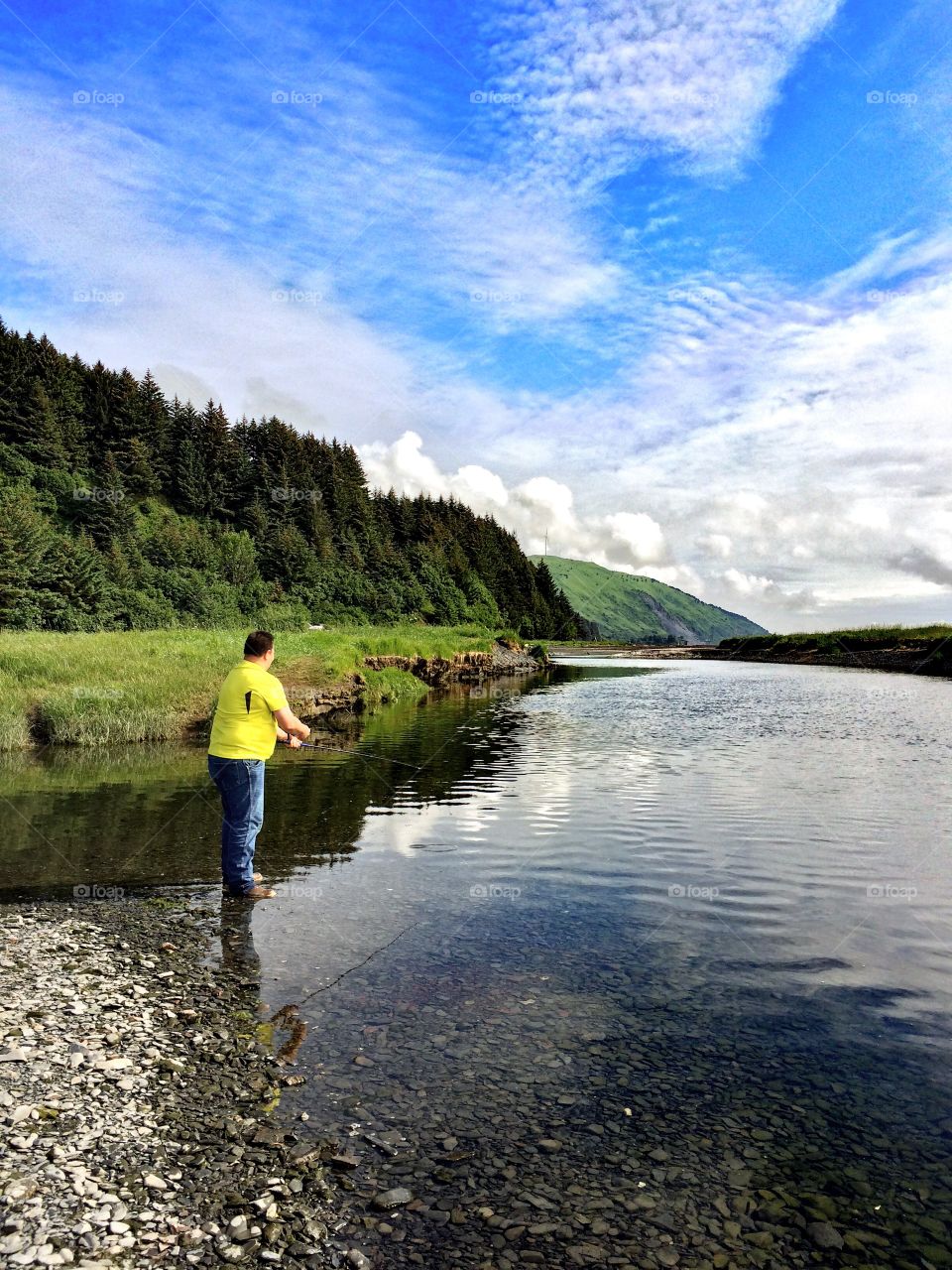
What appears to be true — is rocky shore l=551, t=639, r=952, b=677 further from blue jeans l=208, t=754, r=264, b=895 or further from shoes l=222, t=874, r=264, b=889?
blue jeans l=208, t=754, r=264, b=895

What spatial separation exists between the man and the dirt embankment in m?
21.9

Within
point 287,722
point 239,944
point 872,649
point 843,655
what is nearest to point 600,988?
point 239,944

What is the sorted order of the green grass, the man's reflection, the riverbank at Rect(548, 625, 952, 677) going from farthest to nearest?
the green grass
the riverbank at Rect(548, 625, 952, 677)
the man's reflection

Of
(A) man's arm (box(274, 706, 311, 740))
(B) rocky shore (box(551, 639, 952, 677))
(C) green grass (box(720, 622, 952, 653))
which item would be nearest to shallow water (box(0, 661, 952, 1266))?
(A) man's arm (box(274, 706, 311, 740))

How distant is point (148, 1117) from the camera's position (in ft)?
19.5

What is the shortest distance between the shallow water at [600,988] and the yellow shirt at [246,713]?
2386mm

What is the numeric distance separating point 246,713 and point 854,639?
10116 centimetres

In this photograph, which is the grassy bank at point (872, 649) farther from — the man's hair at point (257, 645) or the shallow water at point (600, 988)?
the man's hair at point (257, 645)

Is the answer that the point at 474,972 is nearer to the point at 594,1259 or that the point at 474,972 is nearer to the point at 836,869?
the point at 594,1259

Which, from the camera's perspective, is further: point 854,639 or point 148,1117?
point 854,639

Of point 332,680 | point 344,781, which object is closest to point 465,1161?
point 344,781

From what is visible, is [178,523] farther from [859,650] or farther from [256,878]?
[256,878]

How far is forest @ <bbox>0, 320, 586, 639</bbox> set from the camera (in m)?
71.3

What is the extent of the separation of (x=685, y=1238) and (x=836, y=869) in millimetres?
9899
